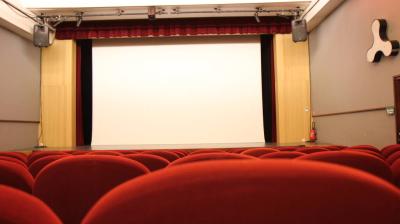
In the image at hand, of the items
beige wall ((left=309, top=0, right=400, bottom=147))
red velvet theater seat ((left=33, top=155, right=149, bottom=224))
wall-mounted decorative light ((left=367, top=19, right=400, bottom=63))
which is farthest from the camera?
beige wall ((left=309, top=0, right=400, bottom=147))

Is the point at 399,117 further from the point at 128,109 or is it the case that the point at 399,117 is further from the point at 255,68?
the point at 128,109

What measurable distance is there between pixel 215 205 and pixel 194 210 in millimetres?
27

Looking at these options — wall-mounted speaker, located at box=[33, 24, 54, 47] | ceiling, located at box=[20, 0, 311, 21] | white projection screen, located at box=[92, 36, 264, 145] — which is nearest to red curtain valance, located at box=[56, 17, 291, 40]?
ceiling, located at box=[20, 0, 311, 21]

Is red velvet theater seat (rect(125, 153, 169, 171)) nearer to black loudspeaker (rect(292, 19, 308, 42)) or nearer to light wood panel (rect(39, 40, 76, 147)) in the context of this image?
black loudspeaker (rect(292, 19, 308, 42))

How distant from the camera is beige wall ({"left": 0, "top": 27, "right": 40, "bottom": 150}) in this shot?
8.00m

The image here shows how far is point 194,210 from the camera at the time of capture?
1.39 feet

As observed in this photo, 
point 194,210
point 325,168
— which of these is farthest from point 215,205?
point 325,168

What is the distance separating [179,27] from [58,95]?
3840 millimetres

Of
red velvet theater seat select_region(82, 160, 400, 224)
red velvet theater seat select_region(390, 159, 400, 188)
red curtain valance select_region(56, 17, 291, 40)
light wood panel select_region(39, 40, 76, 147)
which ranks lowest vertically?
red velvet theater seat select_region(390, 159, 400, 188)

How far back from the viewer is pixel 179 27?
9344mm

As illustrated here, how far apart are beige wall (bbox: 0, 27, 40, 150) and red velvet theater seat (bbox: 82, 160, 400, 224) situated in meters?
8.50

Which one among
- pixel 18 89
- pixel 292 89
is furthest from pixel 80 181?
pixel 292 89

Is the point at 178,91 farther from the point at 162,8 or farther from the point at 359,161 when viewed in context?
the point at 359,161

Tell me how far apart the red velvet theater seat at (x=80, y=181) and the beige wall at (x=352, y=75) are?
17.9 feet
